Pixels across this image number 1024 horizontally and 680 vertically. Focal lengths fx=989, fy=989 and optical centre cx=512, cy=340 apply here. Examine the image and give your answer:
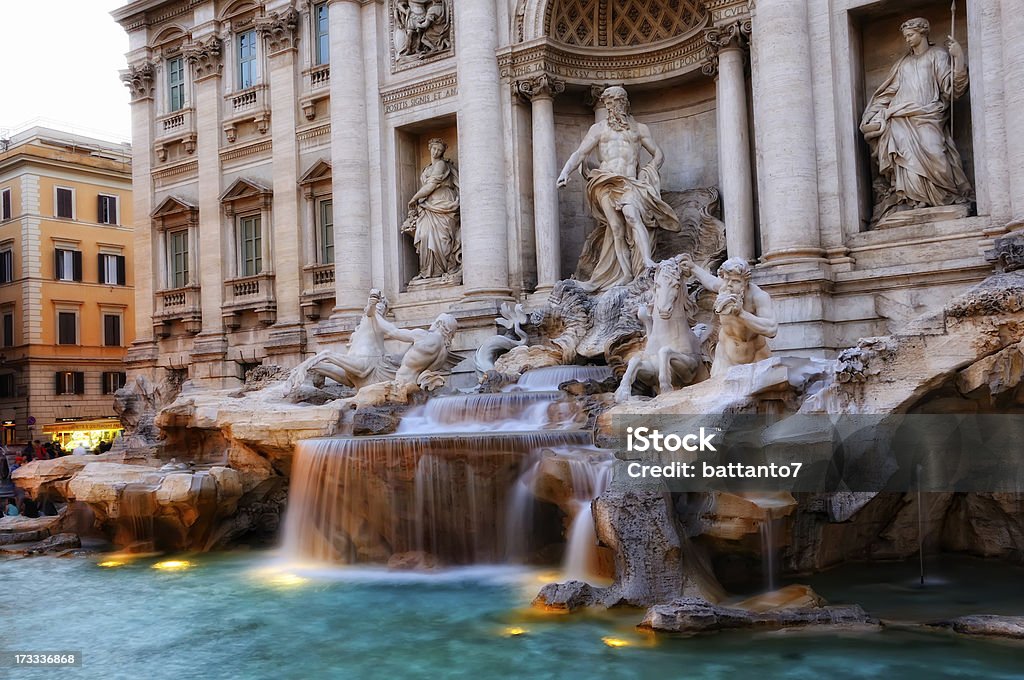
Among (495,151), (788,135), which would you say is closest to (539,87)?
(495,151)

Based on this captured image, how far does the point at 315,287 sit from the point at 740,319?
12673mm

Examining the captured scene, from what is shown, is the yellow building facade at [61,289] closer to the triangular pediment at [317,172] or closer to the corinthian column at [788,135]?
the triangular pediment at [317,172]

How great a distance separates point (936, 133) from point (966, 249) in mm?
1680

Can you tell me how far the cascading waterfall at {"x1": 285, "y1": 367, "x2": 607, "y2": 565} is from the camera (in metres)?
10.4

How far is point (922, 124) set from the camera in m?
13.2

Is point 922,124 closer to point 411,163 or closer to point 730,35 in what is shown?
point 730,35

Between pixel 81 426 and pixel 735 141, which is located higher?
pixel 735 141

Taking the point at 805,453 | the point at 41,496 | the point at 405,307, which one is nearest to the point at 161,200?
the point at 405,307

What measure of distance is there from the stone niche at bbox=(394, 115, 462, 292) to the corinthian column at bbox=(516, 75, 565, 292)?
219 cm

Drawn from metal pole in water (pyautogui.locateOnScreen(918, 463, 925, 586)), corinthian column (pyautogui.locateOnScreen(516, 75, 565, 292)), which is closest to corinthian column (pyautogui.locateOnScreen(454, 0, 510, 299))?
corinthian column (pyautogui.locateOnScreen(516, 75, 565, 292))

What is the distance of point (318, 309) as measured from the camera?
2083 cm

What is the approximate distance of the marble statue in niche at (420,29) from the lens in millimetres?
18484

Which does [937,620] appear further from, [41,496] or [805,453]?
[41,496]

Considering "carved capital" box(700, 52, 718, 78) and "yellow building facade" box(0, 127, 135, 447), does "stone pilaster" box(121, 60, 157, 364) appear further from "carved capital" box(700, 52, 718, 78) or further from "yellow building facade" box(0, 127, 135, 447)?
"carved capital" box(700, 52, 718, 78)
